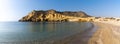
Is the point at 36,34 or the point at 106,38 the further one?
the point at 36,34

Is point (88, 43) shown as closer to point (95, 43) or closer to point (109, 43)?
point (95, 43)

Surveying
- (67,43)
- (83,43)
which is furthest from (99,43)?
(67,43)

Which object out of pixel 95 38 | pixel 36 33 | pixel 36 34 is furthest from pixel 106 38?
pixel 36 33

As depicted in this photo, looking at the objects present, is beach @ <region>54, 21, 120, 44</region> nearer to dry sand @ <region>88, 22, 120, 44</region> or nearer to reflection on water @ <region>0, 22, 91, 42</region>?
dry sand @ <region>88, 22, 120, 44</region>

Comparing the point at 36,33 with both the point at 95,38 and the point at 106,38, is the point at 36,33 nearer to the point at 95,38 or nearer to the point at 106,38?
the point at 95,38

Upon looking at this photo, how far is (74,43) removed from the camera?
18656 millimetres

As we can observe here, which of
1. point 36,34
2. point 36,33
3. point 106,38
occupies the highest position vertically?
point 106,38

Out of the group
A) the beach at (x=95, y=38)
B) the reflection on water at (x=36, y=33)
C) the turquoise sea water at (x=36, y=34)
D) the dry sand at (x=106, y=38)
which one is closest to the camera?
the dry sand at (x=106, y=38)

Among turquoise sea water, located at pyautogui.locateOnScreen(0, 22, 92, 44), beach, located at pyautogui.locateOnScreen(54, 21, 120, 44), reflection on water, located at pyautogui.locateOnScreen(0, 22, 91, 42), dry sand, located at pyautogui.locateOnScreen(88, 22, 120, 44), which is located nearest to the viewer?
dry sand, located at pyautogui.locateOnScreen(88, 22, 120, 44)

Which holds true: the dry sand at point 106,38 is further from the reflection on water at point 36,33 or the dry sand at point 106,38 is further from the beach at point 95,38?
the reflection on water at point 36,33

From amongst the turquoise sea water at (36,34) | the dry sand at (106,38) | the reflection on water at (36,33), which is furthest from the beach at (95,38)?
the reflection on water at (36,33)

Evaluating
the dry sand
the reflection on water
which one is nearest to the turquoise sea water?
the reflection on water

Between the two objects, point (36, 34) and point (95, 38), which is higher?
point (95, 38)

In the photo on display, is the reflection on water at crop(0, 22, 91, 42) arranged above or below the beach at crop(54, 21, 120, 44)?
below
